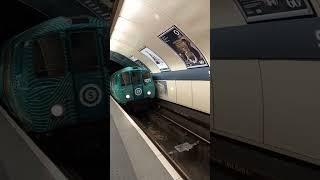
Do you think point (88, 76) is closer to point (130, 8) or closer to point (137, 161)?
point (137, 161)

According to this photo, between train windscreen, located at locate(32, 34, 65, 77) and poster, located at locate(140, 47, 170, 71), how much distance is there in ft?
34.5

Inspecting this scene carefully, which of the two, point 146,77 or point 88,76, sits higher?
point 88,76

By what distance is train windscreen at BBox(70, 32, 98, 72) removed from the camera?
3.10 meters

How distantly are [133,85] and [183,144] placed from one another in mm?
7245

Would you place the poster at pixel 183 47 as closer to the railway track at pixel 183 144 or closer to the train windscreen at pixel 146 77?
the railway track at pixel 183 144

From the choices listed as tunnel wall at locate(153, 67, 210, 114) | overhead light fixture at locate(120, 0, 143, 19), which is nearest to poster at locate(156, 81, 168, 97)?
tunnel wall at locate(153, 67, 210, 114)

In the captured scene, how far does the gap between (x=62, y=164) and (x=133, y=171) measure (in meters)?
1.66

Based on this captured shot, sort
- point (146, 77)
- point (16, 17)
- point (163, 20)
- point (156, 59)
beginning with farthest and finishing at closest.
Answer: point (146, 77) < point (156, 59) < point (163, 20) < point (16, 17)

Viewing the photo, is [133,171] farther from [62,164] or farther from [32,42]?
[32,42]

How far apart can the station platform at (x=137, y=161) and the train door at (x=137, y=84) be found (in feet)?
26.6

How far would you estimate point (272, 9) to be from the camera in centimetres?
481

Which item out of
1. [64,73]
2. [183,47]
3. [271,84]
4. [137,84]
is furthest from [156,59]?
[64,73]

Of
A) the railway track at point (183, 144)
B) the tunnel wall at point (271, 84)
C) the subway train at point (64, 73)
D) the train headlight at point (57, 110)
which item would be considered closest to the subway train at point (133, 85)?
the railway track at point (183, 144)

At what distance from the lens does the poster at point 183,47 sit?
32.1 ft
